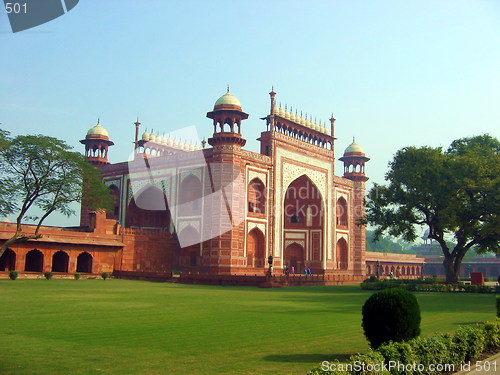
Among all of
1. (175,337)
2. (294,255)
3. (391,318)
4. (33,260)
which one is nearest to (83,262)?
(33,260)

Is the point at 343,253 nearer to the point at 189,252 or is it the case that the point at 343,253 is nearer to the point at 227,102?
the point at 189,252

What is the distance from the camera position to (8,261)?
32.8m

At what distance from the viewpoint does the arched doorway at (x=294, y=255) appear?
4628 cm

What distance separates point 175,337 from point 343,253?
1653 inches

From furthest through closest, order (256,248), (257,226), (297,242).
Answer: (297,242), (256,248), (257,226)

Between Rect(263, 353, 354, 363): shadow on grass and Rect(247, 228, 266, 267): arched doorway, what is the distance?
1235 inches

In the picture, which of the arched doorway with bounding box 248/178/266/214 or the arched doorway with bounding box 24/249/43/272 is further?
the arched doorway with bounding box 248/178/266/214

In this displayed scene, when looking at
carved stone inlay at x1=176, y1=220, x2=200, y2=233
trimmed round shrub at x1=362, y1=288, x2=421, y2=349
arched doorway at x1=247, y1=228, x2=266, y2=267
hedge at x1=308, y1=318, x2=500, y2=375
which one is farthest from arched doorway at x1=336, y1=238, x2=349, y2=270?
trimmed round shrub at x1=362, y1=288, x2=421, y2=349

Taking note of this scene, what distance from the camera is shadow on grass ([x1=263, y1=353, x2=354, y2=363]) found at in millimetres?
7342

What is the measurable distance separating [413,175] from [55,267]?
1001 inches

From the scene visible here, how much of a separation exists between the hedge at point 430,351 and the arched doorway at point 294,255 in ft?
123

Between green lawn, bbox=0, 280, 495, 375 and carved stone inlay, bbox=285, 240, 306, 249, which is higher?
carved stone inlay, bbox=285, 240, 306, 249

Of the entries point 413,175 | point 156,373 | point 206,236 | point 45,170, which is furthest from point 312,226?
point 156,373

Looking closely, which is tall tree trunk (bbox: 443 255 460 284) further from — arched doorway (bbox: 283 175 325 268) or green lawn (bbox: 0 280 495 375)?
green lawn (bbox: 0 280 495 375)
